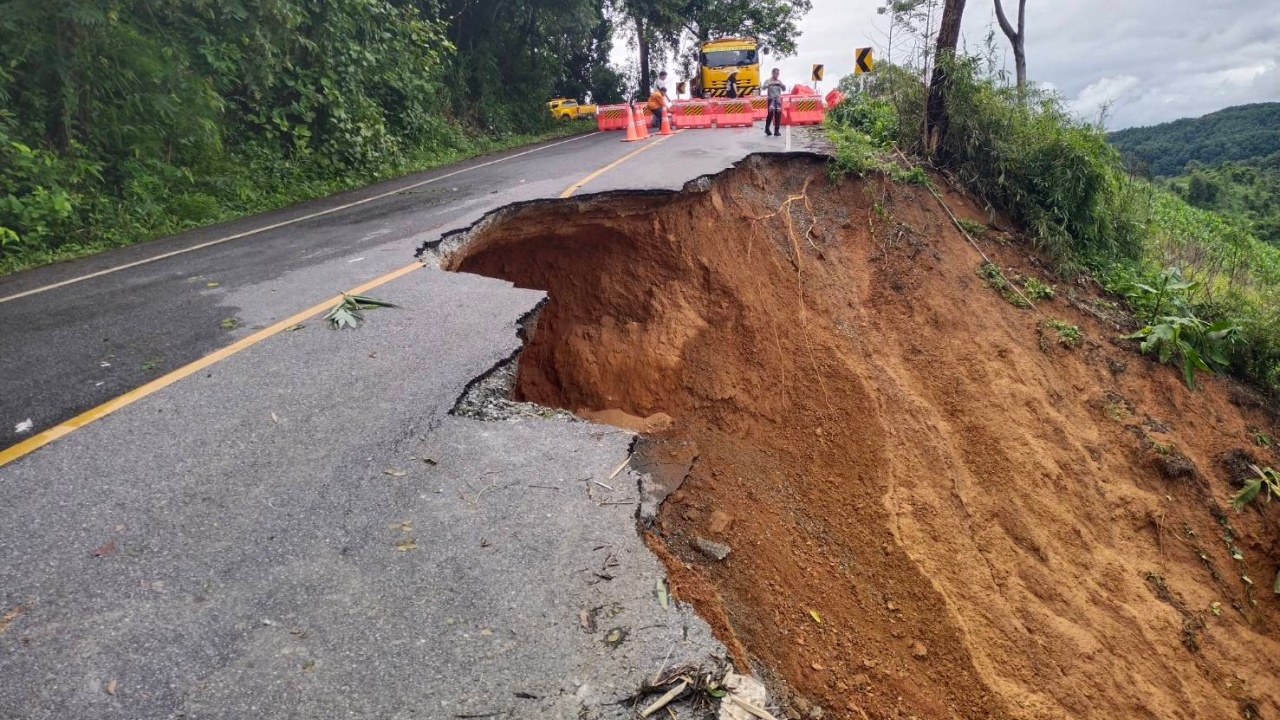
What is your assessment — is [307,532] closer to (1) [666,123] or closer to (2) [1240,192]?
(1) [666,123]

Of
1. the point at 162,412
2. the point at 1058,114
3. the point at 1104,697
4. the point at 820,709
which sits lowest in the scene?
the point at 1104,697

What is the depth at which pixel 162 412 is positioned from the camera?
14.0 feet

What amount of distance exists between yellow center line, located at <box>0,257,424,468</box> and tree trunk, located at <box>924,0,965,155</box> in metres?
8.52

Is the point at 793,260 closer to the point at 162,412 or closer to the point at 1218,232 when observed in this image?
the point at 162,412

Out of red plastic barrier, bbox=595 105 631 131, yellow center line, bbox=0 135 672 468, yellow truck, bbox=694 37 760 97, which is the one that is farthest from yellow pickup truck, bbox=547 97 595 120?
yellow center line, bbox=0 135 672 468

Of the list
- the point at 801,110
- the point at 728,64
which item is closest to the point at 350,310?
the point at 801,110

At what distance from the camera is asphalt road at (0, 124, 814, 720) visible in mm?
2525

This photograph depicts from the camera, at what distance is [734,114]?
61.7 ft

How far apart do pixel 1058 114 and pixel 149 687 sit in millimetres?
12062

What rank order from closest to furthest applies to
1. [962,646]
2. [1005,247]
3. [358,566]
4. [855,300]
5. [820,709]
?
[358,566] < [820,709] < [962,646] < [855,300] < [1005,247]

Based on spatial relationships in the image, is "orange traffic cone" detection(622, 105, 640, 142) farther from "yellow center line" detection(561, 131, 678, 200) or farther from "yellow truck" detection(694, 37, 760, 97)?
"yellow truck" detection(694, 37, 760, 97)

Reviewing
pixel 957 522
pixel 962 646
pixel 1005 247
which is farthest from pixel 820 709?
pixel 1005 247

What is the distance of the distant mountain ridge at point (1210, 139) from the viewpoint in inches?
1331

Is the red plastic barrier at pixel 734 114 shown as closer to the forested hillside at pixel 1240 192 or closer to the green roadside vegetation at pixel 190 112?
the green roadside vegetation at pixel 190 112
